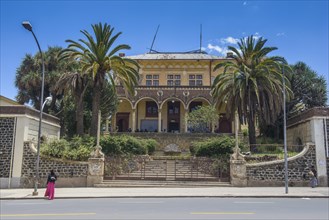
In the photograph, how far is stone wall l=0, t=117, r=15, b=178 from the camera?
22375 millimetres

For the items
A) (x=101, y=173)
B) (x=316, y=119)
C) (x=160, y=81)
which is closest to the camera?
(x=101, y=173)

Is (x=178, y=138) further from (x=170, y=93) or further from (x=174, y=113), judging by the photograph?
(x=174, y=113)

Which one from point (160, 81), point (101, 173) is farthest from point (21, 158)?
point (160, 81)

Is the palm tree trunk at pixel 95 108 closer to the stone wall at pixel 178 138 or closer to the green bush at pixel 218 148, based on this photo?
the green bush at pixel 218 148

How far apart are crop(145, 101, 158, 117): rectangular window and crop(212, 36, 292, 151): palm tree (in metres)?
18.0

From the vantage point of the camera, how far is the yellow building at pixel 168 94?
4172 cm

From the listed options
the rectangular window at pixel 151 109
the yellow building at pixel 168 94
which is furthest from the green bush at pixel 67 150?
the rectangular window at pixel 151 109

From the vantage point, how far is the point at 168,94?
41750mm

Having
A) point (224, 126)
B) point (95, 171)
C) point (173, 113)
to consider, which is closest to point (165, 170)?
point (95, 171)

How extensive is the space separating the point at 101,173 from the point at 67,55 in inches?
439

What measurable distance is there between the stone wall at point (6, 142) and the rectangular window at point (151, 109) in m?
24.5

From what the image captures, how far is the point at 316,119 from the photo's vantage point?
76.9 ft

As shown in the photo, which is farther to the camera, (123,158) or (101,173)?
(123,158)

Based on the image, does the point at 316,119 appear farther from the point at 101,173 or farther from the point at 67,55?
the point at 67,55
